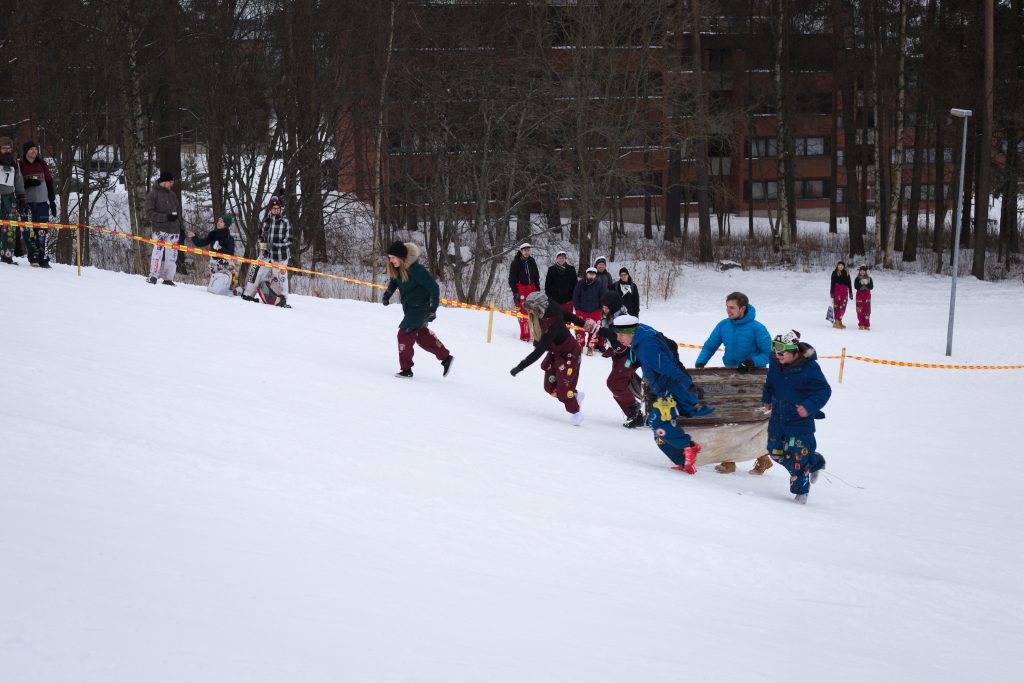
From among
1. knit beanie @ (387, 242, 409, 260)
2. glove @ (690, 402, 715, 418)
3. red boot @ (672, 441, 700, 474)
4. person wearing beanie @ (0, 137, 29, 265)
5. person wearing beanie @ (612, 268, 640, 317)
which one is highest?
person wearing beanie @ (0, 137, 29, 265)

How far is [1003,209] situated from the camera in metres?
38.0

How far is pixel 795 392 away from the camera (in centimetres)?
848

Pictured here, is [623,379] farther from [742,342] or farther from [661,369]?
[661,369]

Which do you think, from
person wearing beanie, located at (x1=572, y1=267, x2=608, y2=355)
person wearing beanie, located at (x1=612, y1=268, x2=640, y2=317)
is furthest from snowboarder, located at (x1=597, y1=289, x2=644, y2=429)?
person wearing beanie, located at (x1=612, y1=268, x2=640, y2=317)

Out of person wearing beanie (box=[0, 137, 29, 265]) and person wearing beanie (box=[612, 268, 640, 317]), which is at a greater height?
person wearing beanie (box=[0, 137, 29, 265])

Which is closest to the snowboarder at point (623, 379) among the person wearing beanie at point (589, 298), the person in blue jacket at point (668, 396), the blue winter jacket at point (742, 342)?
the blue winter jacket at point (742, 342)

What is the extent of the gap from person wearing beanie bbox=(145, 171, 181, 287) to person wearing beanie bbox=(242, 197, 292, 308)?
4.43 feet

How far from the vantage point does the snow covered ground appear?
4.08 meters

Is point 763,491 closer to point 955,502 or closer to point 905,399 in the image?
point 955,502

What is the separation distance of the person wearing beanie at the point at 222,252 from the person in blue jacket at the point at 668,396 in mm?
9260

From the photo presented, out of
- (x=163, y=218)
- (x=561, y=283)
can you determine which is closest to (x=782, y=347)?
(x=561, y=283)

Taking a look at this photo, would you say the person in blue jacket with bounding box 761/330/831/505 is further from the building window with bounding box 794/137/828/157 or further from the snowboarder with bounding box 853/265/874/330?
the building window with bounding box 794/137/828/157

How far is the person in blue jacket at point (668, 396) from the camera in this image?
359 inches

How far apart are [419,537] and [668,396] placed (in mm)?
4046
